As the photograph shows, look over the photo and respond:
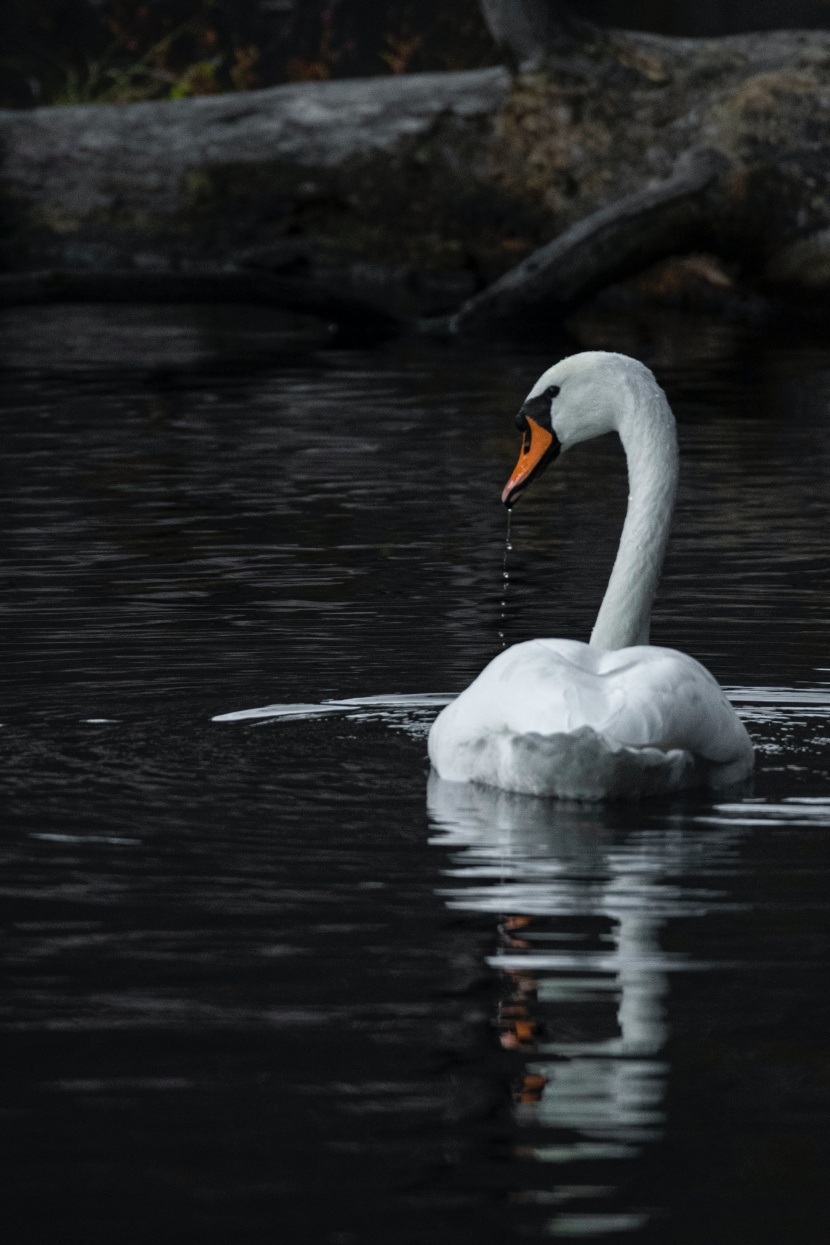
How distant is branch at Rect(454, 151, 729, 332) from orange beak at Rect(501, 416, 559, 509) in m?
9.78

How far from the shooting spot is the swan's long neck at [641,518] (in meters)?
5.94

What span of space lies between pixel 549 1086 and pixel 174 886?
1.32 metres

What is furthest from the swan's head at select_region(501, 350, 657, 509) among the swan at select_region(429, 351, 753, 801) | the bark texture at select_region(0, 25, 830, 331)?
the bark texture at select_region(0, 25, 830, 331)

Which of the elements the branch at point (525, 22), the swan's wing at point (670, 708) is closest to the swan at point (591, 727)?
the swan's wing at point (670, 708)

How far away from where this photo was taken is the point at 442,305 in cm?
1856

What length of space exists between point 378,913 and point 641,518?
6.63 feet

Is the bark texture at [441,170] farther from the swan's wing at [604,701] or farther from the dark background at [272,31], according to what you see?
the swan's wing at [604,701]

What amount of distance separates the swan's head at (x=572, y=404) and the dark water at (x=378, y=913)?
706mm

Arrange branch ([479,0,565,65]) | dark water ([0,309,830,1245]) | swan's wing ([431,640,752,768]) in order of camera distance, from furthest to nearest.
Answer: branch ([479,0,565,65]) < swan's wing ([431,640,752,768]) < dark water ([0,309,830,1245])

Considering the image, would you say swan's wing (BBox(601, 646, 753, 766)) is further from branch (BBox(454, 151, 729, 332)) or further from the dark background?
the dark background

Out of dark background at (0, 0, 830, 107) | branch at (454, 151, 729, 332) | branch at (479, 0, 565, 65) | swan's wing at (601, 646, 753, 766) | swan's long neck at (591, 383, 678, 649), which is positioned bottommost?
swan's wing at (601, 646, 753, 766)

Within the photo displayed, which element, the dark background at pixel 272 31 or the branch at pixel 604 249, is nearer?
the branch at pixel 604 249

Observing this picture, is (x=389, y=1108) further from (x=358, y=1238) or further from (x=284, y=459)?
(x=284, y=459)

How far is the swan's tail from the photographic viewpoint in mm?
4938
